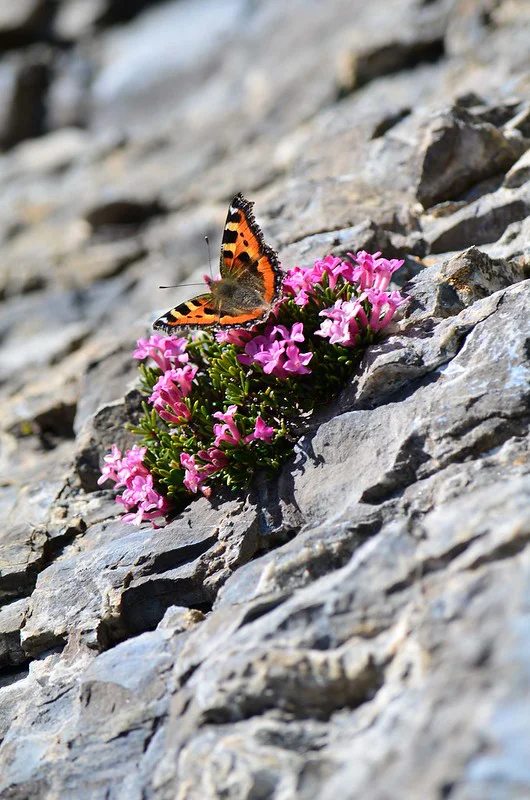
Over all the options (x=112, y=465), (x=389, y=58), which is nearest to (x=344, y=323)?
(x=112, y=465)

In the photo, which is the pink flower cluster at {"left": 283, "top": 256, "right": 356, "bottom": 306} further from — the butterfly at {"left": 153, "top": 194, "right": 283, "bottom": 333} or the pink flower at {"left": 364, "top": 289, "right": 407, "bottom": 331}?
the pink flower at {"left": 364, "top": 289, "right": 407, "bottom": 331}

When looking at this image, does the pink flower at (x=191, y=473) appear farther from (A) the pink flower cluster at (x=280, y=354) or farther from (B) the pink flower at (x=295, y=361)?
(B) the pink flower at (x=295, y=361)

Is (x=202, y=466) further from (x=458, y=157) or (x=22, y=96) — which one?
(x=22, y=96)

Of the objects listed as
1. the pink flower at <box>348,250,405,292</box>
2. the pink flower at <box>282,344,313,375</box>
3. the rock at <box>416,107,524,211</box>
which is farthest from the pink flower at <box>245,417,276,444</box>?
the rock at <box>416,107,524,211</box>

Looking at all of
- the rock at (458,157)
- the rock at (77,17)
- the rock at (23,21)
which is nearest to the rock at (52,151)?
the rock at (77,17)

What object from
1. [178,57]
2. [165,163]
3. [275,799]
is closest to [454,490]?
[275,799]

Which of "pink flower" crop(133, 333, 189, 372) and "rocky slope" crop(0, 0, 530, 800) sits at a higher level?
"pink flower" crop(133, 333, 189, 372)
